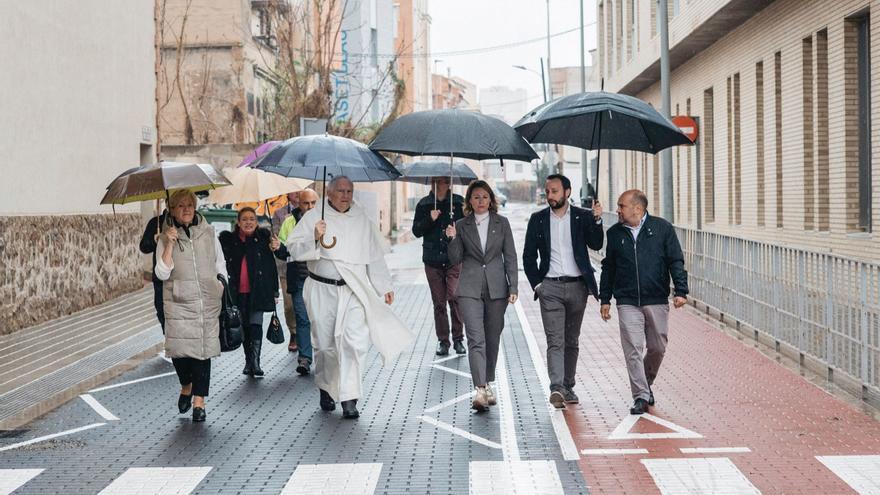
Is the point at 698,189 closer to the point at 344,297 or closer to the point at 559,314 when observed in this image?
the point at 559,314

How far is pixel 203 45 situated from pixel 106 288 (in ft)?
50.5

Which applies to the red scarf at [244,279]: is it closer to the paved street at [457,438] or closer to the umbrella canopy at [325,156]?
the paved street at [457,438]

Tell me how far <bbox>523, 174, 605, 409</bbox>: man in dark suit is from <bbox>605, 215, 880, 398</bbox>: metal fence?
2.10 metres

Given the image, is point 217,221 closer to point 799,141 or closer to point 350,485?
point 799,141

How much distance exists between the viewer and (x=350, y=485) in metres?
7.14

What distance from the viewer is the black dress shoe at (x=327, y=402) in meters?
9.81

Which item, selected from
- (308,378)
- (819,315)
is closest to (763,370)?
(819,315)

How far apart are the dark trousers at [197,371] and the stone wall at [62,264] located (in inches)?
250

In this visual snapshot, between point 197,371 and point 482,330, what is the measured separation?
7.38ft

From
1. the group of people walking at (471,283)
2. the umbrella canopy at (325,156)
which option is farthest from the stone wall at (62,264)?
the umbrella canopy at (325,156)

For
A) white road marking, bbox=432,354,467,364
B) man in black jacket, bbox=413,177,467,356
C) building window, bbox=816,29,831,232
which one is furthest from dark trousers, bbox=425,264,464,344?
building window, bbox=816,29,831,232

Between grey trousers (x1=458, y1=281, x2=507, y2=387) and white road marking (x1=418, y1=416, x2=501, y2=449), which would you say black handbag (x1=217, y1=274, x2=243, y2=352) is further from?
grey trousers (x1=458, y1=281, x2=507, y2=387)

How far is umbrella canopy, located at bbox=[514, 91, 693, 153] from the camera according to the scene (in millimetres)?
9555

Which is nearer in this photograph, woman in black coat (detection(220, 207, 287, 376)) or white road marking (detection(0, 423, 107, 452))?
white road marking (detection(0, 423, 107, 452))
